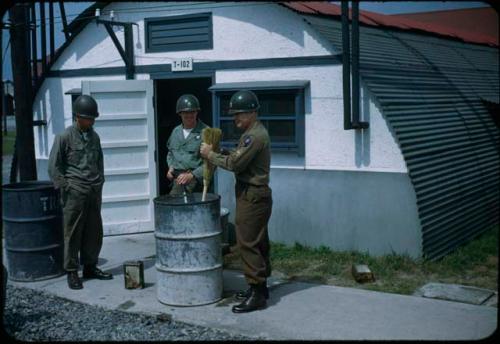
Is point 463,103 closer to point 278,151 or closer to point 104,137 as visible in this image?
point 278,151

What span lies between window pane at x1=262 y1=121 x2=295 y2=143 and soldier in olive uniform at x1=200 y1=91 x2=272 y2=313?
8.42 ft

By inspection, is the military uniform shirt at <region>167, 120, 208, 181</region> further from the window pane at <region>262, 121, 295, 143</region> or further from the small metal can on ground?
the window pane at <region>262, 121, 295, 143</region>

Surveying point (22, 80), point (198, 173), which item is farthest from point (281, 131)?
point (22, 80)

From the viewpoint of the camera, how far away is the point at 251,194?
19.4 feet

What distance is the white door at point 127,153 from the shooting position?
952 cm

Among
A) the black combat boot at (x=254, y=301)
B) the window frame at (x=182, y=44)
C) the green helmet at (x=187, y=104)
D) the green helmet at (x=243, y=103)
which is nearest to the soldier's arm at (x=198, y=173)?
the green helmet at (x=187, y=104)

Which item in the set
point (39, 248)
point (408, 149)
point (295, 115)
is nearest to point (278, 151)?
point (295, 115)

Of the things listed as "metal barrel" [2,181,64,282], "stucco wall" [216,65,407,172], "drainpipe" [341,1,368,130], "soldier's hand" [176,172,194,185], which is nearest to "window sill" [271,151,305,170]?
"stucco wall" [216,65,407,172]

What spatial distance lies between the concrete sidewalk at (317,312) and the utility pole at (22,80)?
9.19 feet

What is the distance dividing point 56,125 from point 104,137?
2121 mm

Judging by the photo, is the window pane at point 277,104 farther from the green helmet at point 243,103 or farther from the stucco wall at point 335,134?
the green helmet at point 243,103

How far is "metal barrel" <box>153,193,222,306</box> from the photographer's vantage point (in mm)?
6039

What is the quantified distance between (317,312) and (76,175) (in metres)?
3.22

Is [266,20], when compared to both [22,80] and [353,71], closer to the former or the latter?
[353,71]
